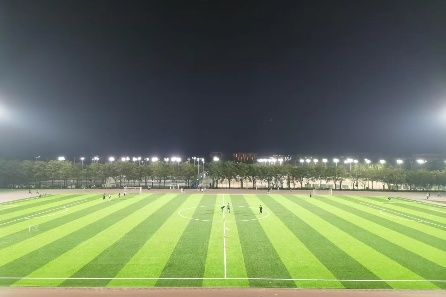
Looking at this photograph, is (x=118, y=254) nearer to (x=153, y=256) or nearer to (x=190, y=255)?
(x=153, y=256)

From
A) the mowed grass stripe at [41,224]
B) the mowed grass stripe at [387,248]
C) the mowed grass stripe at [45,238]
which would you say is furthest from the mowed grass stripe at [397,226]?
the mowed grass stripe at [41,224]

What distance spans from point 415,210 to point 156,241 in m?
49.6

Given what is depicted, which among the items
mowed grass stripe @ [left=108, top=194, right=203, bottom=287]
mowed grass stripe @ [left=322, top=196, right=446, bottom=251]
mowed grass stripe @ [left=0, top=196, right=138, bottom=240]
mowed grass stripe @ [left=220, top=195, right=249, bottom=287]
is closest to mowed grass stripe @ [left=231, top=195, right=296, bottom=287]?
mowed grass stripe @ [left=220, top=195, right=249, bottom=287]

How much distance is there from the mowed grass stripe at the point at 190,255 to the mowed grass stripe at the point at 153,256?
1.86 feet

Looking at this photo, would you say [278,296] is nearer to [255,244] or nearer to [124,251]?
[255,244]

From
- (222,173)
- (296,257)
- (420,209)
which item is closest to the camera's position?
(296,257)

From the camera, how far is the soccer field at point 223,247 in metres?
30.8

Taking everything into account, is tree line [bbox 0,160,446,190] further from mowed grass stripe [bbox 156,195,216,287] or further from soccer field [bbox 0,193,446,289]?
mowed grass stripe [bbox 156,195,216,287]

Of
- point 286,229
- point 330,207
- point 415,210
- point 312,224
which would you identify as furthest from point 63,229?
point 415,210

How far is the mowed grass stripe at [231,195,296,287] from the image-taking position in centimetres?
3075

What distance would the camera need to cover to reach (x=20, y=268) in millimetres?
33188

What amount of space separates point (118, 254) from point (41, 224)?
21.2 metres

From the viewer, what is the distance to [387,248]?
135 ft

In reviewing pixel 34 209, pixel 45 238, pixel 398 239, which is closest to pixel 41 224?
pixel 45 238
